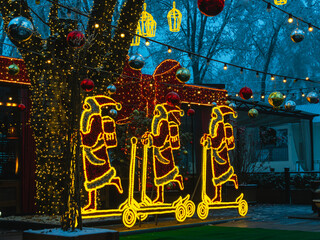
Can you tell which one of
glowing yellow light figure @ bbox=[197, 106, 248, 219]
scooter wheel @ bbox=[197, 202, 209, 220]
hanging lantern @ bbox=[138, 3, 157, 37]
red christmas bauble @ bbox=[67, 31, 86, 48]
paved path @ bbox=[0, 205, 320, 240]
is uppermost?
hanging lantern @ bbox=[138, 3, 157, 37]

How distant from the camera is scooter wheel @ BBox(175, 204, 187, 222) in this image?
1066 cm

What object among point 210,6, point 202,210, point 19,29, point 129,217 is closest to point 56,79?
point 129,217

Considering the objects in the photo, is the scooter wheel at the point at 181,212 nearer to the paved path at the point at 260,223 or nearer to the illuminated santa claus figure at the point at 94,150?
the paved path at the point at 260,223

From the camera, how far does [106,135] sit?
998 cm

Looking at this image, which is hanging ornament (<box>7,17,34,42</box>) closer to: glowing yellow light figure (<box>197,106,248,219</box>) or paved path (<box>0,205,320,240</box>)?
paved path (<box>0,205,320,240</box>)

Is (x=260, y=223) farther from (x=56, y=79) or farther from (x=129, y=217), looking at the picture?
(x=56, y=79)

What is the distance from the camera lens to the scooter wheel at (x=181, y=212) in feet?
35.0

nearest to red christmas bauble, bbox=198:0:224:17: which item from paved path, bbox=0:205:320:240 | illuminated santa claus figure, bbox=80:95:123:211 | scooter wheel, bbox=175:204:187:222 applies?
illuminated santa claus figure, bbox=80:95:123:211

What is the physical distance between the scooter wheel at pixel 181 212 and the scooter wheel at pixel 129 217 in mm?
1300

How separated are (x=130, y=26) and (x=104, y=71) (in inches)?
47.3

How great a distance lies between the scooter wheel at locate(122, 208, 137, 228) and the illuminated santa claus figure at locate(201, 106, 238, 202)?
2.58m

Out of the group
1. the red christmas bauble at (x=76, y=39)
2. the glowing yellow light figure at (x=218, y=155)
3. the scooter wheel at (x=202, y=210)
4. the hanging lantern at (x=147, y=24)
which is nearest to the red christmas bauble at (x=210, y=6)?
the red christmas bauble at (x=76, y=39)

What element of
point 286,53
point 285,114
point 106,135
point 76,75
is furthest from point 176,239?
point 286,53

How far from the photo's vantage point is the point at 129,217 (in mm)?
9680
